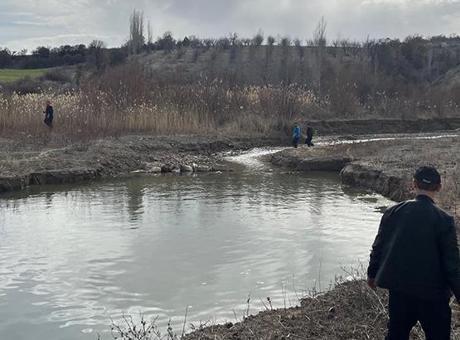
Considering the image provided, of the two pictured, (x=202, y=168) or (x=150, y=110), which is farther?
(x=150, y=110)

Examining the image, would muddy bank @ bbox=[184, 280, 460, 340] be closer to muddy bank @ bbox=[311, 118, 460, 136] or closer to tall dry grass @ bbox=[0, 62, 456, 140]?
tall dry grass @ bbox=[0, 62, 456, 140]

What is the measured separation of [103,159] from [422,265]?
16.9 m

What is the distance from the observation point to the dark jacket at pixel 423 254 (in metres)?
4.21

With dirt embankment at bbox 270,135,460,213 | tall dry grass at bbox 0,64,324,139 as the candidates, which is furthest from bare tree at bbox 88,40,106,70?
dirt embankment at bbox 270,135,460,213

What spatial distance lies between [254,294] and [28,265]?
144 inches

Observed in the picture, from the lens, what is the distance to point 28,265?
9.02 metres

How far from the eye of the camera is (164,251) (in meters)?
9.81

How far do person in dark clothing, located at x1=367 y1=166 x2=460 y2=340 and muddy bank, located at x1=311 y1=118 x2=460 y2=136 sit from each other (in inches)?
1232

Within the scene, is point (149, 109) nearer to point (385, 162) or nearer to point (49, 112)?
point (49, 112)

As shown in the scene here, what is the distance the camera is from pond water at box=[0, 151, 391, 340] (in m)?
7.26

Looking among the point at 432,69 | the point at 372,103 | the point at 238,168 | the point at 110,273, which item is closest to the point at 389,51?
the point at 432,69

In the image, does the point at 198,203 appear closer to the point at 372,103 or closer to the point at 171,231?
the point at 171,231

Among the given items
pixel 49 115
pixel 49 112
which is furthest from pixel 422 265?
pixel 49 115

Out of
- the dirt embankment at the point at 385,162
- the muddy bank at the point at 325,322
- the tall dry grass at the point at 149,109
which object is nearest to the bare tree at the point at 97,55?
the tall dry grass at the point at 149,109
